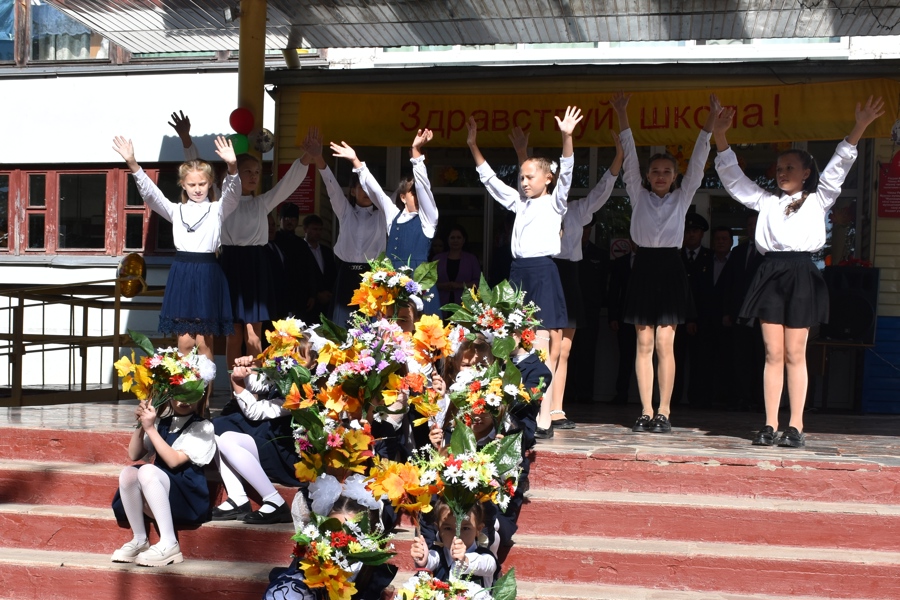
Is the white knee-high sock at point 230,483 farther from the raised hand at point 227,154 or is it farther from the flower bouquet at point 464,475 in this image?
the raised hand at point 227,154

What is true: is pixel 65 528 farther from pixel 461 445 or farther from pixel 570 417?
pixel 570 417

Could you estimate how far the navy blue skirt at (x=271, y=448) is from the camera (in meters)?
5.79

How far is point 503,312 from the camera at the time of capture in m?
5.55

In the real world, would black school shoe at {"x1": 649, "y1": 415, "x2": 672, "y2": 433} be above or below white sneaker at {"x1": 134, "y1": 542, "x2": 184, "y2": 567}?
above

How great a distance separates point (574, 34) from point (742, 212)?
98.2 inches

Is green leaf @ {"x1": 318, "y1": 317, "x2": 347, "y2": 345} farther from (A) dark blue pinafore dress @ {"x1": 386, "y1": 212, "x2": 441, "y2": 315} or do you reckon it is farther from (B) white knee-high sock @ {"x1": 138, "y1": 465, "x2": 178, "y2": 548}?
(A) dark blue pinafore dress @ {"x1": 386, "y1": 212, "x2": 441, "y2": 315}

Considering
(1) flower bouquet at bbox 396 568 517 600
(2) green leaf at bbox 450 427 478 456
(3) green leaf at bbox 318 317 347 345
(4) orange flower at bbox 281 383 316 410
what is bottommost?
(1) flower bouquet at bbox 396 568 517 600

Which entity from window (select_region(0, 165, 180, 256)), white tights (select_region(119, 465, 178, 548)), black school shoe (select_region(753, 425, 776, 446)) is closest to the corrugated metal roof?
window (select_region(0, 165, 180, 256))

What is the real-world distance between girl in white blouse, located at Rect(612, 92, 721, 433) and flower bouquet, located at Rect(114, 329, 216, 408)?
2917 millimetres

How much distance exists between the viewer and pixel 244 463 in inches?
219

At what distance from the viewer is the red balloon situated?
8.91 meters

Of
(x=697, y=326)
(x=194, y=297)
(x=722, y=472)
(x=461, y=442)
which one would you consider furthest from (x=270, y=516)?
(x=697, y=326)

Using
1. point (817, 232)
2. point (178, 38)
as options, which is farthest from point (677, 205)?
point (178, 38)

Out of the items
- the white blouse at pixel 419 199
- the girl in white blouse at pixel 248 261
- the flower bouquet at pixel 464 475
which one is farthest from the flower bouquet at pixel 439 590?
the girl in white blouse at pixel 248 261
